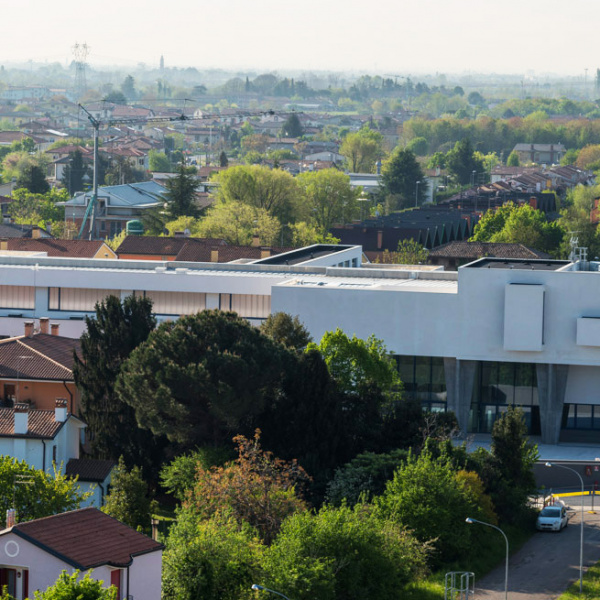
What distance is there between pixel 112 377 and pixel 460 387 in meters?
17.2

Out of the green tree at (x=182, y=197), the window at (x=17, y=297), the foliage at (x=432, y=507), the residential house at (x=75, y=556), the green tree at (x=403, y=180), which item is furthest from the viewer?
the green tree at (x=403, y=180)

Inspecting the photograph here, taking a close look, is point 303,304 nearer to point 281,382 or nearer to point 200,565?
point 281,382

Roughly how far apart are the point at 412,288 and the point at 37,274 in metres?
17.8

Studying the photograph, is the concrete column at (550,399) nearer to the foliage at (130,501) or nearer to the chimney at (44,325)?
the chimney at (44,325)

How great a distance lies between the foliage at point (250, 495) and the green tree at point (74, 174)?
136 m

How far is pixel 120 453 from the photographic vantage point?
51.8 meters

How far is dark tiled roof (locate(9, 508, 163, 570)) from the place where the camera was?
35375 millimetres

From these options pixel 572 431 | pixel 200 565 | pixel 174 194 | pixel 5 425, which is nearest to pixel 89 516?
pixel 200 565

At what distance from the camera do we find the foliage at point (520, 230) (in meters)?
115

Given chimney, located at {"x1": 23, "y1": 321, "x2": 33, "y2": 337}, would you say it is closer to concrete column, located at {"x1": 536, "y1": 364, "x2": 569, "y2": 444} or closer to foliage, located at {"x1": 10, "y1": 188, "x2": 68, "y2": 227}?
concrete column, located at {"x1": 536, "y1": 364, "x2": 569, "y2": 444}

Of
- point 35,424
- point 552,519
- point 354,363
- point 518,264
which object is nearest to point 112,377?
point 35,424

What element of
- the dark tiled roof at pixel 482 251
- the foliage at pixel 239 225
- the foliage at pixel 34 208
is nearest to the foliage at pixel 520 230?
the dark tiled roof at pixel 482 251

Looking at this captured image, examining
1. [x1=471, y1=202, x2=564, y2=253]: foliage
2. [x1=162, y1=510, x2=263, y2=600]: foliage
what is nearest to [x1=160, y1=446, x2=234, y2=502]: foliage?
[x1=162, y1=510, x2=263, y2=600]: foliage

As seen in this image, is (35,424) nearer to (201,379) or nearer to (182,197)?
(201,379)
